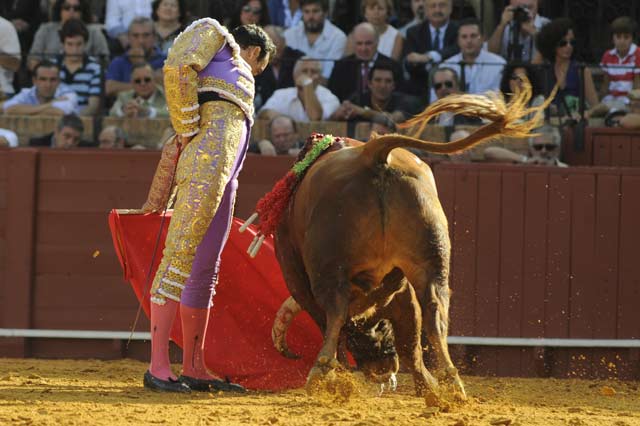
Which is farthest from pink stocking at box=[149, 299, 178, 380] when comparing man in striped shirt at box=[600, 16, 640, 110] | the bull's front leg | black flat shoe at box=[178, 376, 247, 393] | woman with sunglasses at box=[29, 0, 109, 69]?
man in striped shirt at box=[600, 16, 640, 110]

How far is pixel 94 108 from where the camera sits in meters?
9.03

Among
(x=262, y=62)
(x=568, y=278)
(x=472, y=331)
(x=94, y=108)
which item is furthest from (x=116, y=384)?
(x=94, y=108)

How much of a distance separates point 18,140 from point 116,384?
3.53 meters

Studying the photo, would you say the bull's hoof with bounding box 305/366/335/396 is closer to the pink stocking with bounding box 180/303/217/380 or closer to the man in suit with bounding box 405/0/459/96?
the pink stocking with bounding box 180/303/217/380

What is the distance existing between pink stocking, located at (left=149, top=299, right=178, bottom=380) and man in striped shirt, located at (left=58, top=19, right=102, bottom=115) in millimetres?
4033

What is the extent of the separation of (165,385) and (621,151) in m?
3.97

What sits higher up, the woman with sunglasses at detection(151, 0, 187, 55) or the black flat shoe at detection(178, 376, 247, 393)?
the woman with sunglasses at detection(151, 0, 187, 55)

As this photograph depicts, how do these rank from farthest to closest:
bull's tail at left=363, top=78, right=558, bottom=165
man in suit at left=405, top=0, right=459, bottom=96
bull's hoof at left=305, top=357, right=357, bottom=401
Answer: man in suit at left=405, top=0, right=459, bottom=96, bull's tail at left=363, top=78, right=558, bottom=165, bull's hoof at left=305, top=357, right=357, bottom=401

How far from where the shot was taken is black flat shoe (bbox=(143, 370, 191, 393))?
5.29 meters

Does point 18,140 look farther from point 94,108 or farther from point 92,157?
point 92,157

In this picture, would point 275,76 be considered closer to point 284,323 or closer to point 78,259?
point 78,259

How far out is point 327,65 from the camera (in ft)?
30.4

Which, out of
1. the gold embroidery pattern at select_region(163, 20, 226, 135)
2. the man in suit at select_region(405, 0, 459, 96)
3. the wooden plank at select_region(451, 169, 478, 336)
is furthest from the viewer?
the man in suit at select_region(405, 0, 459, 96)

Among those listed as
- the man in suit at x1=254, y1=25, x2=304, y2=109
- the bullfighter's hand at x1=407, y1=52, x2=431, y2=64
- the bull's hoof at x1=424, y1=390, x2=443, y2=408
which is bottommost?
the bull's hoof at x1=424, y1=390, x2=443, y2=408
